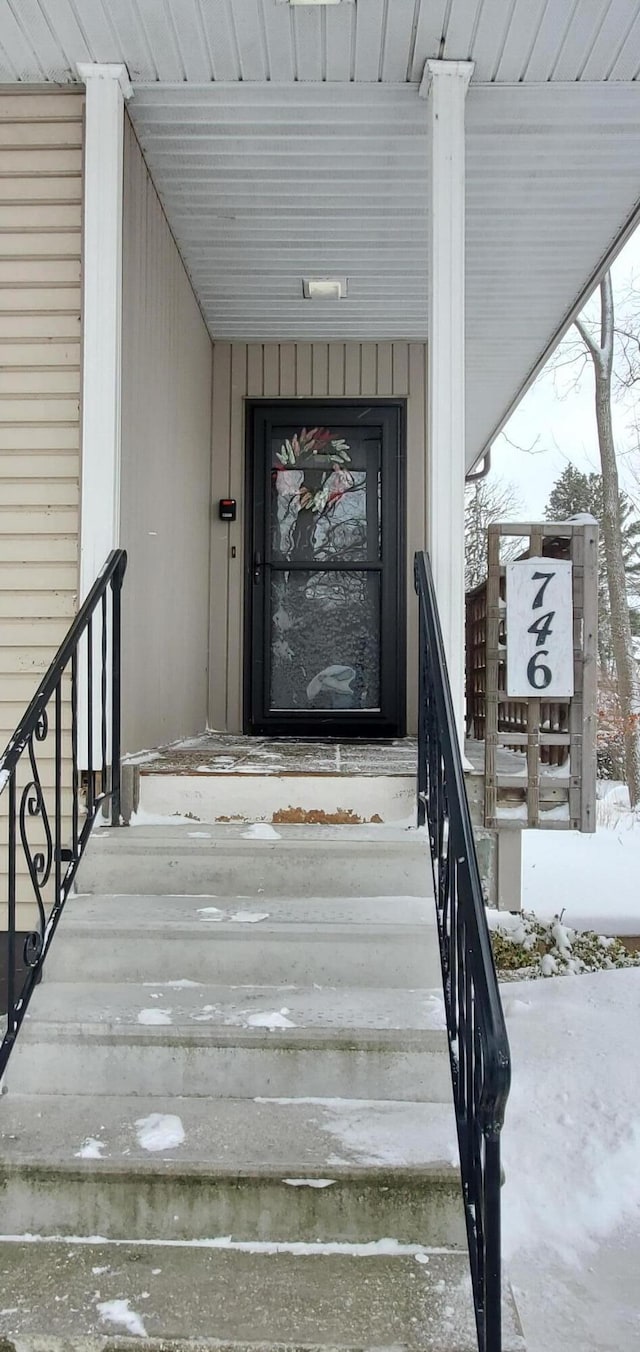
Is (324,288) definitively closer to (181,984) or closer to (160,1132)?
(181,984)

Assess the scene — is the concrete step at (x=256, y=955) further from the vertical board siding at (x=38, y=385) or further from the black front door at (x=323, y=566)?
the black front door at (x=323, y=566)

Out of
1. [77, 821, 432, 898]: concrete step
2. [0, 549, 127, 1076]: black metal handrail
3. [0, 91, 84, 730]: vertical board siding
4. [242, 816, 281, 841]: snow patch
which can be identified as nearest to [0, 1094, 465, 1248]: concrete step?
[0, 549, 127, 1076]: black metal handrail

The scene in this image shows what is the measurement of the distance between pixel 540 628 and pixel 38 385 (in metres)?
2.00

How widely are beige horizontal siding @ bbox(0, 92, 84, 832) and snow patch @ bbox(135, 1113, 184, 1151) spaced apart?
1.50m

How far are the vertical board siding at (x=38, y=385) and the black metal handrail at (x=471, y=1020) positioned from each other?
4.66ft

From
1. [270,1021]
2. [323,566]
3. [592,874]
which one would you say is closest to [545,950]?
[323,566]

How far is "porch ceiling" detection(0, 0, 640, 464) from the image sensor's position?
2891mm

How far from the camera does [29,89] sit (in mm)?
3211

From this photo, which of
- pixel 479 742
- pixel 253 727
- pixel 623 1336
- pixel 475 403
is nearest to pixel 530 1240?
pixel 623 1336

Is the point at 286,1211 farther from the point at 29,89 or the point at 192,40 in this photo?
the point at 29,89

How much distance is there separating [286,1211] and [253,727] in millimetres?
3596

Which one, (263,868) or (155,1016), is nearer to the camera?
(155,1016)

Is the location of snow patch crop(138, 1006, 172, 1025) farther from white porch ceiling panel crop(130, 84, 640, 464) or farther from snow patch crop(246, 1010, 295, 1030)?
white porch ceiling panel crop(130, 84, 640, 464)

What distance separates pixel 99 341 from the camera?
123 inches
